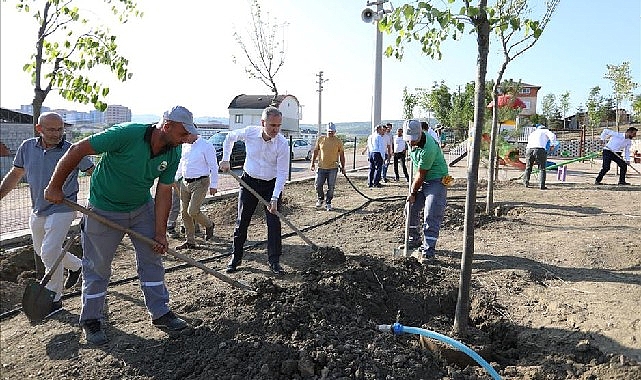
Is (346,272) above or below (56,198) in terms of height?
below

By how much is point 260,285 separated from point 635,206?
25.2 ft

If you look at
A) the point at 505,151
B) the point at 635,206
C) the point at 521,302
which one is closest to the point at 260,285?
the point at 521,302

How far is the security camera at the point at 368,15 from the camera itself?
13703 millimetres

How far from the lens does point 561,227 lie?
736 cm

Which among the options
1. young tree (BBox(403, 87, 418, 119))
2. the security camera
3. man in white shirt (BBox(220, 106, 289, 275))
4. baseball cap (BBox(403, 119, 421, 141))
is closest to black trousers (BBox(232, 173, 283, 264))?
man in white shirt (BBox(220, 106, 289, 275))

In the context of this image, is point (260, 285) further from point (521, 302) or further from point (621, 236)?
A: point (621, 236)

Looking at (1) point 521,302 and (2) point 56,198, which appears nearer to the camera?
(2) point 56,198

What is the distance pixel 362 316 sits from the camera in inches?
154

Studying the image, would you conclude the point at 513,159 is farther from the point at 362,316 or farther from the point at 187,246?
the point at 362,316

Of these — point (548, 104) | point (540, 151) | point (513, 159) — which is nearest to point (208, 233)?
point (540, 151)

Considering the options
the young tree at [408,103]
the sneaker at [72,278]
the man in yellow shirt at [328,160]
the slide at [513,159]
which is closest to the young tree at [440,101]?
the young tree at [408,103]

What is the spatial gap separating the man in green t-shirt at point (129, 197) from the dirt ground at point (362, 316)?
0.89ft

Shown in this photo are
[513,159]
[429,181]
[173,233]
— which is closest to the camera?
[429,181]

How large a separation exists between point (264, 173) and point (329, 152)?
4.25 m
